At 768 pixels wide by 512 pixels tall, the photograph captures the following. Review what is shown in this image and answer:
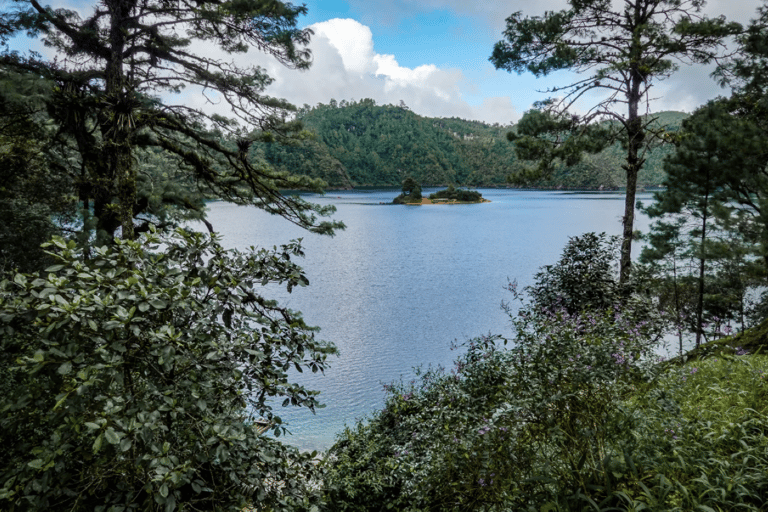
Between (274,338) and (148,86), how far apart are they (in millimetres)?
6619

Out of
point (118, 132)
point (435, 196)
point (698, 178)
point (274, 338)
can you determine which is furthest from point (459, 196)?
point (274, 338)

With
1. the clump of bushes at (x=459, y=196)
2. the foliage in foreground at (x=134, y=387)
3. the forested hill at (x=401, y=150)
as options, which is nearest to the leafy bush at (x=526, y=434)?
the foliage in foreground at (x=134, y=387)

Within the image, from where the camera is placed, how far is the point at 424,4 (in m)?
17.3

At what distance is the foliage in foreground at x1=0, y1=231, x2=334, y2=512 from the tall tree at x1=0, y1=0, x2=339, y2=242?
11.1ft

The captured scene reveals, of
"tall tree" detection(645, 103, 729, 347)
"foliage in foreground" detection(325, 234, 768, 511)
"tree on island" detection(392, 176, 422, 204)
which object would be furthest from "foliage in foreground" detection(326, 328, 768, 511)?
"tree on island" detection(392, 176, 422, 204)

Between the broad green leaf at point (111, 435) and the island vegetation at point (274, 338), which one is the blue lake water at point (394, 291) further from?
the broad green leaf at point (111, 435)

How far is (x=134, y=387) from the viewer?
1864mm

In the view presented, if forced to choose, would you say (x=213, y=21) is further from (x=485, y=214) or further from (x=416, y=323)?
(x=485, y=214)

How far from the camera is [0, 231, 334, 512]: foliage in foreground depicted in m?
1.63

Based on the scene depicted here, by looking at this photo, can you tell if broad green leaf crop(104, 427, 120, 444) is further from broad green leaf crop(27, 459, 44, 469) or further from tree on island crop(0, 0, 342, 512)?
broad green leaf crop(27, 459, 44, 469)

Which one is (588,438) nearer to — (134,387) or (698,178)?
(134,387)

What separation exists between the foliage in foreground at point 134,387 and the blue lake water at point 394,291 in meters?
6.16

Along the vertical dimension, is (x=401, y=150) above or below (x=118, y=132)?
above

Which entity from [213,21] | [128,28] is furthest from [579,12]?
[128,28]
